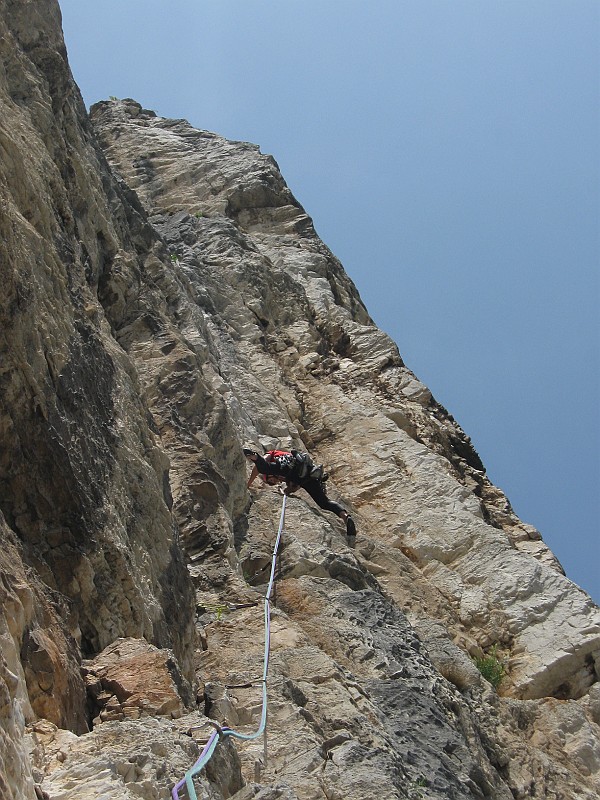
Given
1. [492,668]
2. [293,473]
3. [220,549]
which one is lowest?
[492,668]

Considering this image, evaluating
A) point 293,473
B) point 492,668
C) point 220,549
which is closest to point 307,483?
point 293,473

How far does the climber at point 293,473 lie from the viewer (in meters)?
14.7

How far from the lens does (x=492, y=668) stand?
13.7m

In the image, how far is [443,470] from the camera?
17609 mm

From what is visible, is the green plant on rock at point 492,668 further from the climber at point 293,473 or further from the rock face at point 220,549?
the climber at point 293,473

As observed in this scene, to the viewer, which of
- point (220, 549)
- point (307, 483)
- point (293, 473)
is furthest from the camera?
point (307, 483)

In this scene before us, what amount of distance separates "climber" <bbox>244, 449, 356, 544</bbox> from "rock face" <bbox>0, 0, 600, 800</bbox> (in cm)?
32

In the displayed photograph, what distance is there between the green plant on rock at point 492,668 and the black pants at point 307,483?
2.99 m

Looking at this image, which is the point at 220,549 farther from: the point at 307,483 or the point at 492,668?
the point at 492,668

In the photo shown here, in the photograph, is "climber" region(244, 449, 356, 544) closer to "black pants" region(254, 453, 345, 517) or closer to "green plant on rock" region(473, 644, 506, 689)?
"black pants" region(254, 453, 345, 517)

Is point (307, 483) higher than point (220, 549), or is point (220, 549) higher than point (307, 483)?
point (307, 483)

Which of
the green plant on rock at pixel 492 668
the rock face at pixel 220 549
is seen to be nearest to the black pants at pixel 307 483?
the rock face at pixel 220 549

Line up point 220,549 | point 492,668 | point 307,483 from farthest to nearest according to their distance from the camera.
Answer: point 307,483, point 492,668, point 220,549

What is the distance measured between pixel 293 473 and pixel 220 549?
3.07 metres
